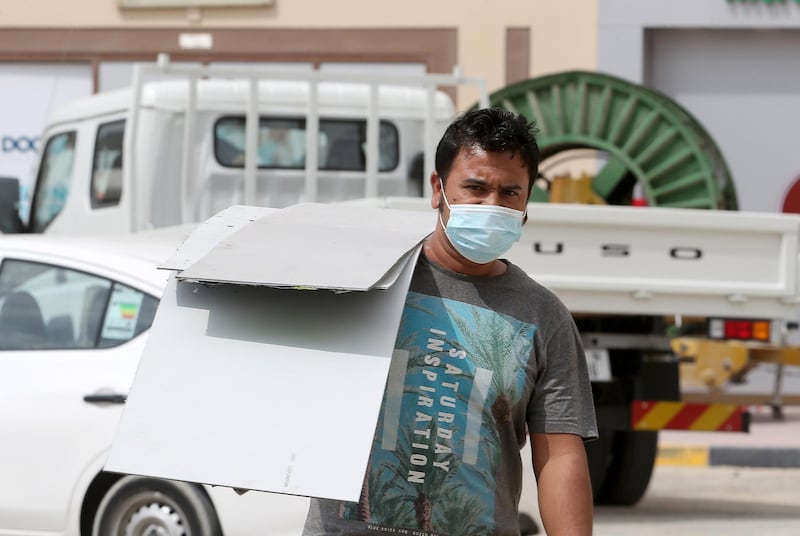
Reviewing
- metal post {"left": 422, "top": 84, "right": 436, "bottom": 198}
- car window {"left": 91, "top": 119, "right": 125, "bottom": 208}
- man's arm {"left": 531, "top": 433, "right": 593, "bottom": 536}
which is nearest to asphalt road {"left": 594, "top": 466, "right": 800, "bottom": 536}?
metal post {"left": 422, "top": 84, "right": 436, "bottom": 198}

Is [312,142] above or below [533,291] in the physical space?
above

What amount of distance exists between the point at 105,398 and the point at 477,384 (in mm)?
3208

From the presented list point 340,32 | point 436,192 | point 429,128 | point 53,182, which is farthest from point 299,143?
point 340,32

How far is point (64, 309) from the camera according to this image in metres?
6.44

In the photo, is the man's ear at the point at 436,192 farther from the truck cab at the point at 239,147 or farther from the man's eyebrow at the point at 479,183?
the truck cab at the point at 239,147

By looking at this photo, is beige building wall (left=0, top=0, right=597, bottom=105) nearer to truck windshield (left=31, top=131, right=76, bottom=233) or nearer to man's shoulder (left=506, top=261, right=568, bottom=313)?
truck windshield (left=31, top=131, right=76, bottom=233)

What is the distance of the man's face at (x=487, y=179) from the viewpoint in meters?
3.18

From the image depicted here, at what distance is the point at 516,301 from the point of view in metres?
3.19

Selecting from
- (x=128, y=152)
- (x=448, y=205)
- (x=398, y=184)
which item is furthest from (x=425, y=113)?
(x=448, y=205)

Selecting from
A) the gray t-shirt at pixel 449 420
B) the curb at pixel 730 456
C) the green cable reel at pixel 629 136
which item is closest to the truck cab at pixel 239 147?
the green cable reel at pixel 629 136

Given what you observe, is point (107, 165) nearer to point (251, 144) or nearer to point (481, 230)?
point (251, 144)

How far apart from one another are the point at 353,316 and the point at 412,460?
0.30 meters

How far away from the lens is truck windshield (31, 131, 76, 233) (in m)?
9.94

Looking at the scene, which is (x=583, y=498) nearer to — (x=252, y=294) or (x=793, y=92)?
(x=252, y=294)
